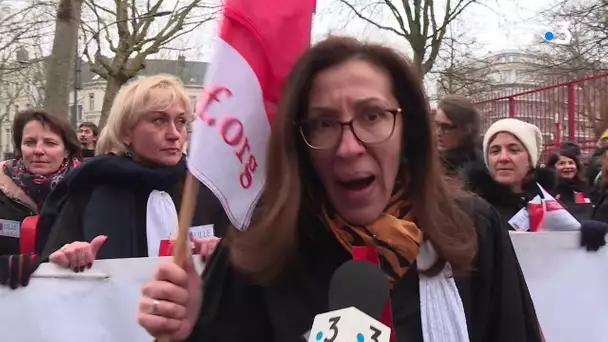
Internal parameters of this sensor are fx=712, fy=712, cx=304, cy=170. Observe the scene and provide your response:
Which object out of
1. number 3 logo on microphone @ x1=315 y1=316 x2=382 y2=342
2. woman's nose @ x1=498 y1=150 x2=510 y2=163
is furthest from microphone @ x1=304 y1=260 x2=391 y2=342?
woman's nose @ x1=498 y1=150 x2=510 y2=163

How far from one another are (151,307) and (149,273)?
1388 mm

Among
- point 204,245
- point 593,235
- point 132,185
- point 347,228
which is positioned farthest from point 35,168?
point 593,235

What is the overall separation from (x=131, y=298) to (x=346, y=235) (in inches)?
58.9

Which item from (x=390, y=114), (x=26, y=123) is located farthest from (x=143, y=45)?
(x=390, y=114)

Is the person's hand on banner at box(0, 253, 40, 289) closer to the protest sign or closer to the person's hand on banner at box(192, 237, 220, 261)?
the protest sign

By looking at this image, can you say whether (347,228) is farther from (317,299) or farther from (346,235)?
(317,299)

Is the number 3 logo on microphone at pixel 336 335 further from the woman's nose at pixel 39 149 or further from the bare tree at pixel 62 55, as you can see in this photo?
the bare tree at pixel 62 55

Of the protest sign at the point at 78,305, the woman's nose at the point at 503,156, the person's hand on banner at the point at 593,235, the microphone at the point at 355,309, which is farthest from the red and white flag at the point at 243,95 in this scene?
the woman's nose at the point at 503,156

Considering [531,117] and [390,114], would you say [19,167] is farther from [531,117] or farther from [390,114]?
[531,117]

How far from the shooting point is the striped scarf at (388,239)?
5.82 feet

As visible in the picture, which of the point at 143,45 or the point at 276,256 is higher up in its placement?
the point at 143,45

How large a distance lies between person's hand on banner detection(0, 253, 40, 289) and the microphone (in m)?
1.76

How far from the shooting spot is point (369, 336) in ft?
Result: 4.17

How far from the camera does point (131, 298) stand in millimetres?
2982
